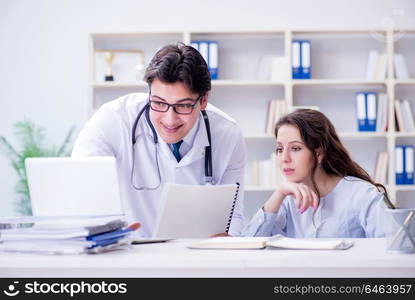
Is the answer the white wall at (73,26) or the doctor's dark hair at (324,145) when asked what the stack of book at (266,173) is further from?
the doctor's dark hair at (324,145)

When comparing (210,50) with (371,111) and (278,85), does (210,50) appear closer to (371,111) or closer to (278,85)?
(278,85)

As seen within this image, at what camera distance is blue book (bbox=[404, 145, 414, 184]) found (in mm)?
4715

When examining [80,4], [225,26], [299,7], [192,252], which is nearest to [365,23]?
[299,7]

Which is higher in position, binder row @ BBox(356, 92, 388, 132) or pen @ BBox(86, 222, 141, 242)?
binder row @ BBox(356, 92, 388, 132)

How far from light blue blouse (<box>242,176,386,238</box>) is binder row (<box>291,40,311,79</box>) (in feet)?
8.07

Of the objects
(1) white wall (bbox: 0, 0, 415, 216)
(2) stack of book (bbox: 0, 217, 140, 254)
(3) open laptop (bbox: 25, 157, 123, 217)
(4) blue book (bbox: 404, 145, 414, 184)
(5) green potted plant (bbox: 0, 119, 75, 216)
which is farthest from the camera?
(1) white wall (bbox: 0, 0, 415, 216)

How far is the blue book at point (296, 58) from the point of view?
4766mm

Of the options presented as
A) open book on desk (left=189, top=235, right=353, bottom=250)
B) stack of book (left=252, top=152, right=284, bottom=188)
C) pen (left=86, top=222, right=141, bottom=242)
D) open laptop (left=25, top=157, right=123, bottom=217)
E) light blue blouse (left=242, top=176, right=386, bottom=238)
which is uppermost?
open laptop (left=25, top=157, right=123, bottom=217)

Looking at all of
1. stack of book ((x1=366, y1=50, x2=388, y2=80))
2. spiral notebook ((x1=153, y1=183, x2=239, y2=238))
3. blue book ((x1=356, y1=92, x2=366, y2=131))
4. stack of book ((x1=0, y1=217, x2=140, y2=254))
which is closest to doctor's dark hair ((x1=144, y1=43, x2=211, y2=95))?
spiral notebook ((x1=153, y1=183, x2=239, y2=238))

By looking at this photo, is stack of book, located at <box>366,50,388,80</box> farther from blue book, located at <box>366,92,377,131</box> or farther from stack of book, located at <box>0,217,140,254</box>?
stack of book, located at <box>0,217,140,254</box>

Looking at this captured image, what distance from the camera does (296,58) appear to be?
15.6ft

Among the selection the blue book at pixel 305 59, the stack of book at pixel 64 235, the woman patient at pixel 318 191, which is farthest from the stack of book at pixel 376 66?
the stack of book at pixel 64 235

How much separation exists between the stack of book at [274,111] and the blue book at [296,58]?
217mm

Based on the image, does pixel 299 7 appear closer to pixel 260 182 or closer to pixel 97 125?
pixel 260 182
